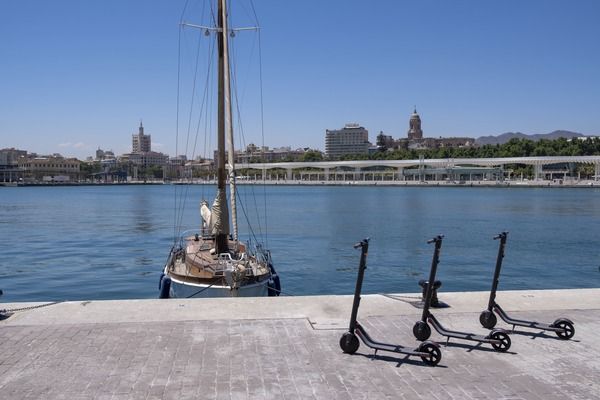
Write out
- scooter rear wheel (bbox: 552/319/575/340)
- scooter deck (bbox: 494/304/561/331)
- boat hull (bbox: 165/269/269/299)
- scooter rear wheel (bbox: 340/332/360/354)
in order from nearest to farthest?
1. scooter rear wheel (bbox: 340/332/360/354)
2. scooter rear wheel (bbox: 552/319/575/340)
3. scooter deck (bbox: 494/304/561/331)
4. boat hull (bbox: 165/269/269/299)

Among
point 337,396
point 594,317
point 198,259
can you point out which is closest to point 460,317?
point 594,317

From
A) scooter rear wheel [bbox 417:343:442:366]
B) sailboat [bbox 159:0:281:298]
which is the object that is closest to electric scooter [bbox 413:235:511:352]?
scooter rear wheel [bbox 417:343:442:366]

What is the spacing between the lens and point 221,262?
19422 mm

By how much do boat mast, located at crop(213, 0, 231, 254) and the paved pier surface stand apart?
8074 millimetres

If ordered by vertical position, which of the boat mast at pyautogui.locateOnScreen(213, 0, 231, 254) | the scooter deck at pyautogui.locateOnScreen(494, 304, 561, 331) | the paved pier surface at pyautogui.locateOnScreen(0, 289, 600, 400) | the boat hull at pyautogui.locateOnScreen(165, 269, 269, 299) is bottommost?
the boat hull at pyautogui.locateOnScreen(165, 269, 269, 299)

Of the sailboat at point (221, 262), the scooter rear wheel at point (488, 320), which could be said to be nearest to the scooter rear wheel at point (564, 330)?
the scooter rear wheel at point (488, 320)

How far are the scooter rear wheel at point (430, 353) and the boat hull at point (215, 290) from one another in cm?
976

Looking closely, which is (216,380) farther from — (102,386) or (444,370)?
(444,370)

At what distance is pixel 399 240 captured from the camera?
49500mm

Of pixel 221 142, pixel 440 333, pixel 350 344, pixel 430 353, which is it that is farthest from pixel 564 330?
pixel 221 142

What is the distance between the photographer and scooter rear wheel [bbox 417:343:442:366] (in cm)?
887

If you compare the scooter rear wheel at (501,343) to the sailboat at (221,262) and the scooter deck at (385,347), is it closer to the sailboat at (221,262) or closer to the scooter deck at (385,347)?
the scooter deck at (385,347)

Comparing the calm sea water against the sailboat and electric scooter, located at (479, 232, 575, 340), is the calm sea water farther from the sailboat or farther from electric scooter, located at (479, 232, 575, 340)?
electric scooter, located at (479, 232, 575, 340)

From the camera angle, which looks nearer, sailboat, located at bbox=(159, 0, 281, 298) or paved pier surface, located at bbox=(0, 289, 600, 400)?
paved pier surface, located at bbox=(0, 289, 600, 400)
